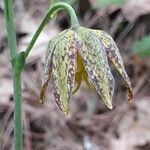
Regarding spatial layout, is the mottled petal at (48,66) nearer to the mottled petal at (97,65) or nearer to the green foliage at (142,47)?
the mottled petal at (97,65)

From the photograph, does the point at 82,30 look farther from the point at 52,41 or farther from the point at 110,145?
the point at 110,145

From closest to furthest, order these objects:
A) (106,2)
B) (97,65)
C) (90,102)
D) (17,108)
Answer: (97,65) → (17,108) → (90,102) → (106,2)

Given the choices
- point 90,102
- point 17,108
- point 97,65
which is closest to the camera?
point 97,65

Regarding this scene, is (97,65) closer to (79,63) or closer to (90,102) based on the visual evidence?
(79,63)

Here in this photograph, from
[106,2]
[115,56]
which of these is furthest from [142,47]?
[115,56]

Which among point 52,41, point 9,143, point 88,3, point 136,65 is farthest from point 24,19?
point 52,41

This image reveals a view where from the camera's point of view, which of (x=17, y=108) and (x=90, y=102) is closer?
(x=17, y=108)

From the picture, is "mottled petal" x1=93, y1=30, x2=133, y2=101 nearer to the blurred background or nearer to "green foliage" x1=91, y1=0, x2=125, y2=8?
the blurred background

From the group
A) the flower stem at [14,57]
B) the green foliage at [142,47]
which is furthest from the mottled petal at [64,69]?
the green foliage at [142,47]
